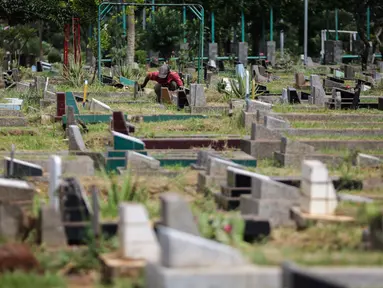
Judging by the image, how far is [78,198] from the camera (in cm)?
1329

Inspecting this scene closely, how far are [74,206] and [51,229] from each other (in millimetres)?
681

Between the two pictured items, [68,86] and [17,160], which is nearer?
[17,160]

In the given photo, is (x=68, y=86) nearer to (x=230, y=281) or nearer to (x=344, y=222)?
(x=344, y=222)

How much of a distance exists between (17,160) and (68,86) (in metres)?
18.7

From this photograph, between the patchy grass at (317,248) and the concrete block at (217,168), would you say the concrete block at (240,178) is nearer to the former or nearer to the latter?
the concrete block at (217,168)

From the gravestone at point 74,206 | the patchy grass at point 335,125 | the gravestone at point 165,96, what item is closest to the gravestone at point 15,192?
the gravestone at point 74,206

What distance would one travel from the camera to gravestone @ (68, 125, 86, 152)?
20.9m

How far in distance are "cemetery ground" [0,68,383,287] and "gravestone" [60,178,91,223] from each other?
0.31 metres

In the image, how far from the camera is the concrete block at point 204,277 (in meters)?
9.24

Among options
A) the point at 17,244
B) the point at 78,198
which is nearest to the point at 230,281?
the point at 17,244

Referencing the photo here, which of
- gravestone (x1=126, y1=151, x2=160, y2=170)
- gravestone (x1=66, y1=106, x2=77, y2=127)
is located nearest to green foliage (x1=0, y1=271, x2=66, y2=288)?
gravestone (x1=126, y1=151, x2=160, y2=170)

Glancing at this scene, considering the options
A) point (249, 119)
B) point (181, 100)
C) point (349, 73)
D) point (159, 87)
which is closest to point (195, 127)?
point (249, 119)

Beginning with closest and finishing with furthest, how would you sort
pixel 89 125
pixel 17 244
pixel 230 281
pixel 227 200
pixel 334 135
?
pixel 230 281
pixel 17 244
pixel 227 200
pixel 334 135
pixel 89 125

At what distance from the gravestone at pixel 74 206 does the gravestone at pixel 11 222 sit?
452mm
